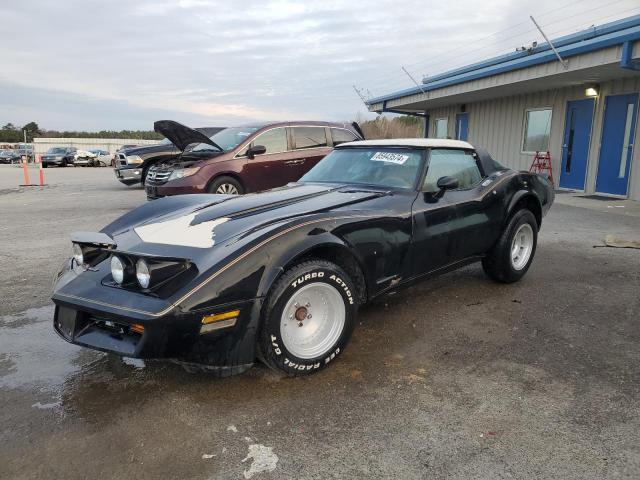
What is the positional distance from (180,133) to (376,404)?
6340 mm

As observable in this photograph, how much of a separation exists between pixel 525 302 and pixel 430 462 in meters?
2.52

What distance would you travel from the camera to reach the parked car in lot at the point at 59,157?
33094 mm

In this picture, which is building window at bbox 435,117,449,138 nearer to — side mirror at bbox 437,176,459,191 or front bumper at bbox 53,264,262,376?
side mirror at bbox 437,176,459,191

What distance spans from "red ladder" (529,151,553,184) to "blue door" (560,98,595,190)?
327 millimetres

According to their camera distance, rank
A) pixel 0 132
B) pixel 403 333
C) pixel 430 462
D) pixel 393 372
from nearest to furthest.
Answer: pixel 430 462 < pixel 393 372 < pixel 403 333 < pixel 0 132

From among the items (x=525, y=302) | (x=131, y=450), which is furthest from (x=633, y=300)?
(x=131, y=450)

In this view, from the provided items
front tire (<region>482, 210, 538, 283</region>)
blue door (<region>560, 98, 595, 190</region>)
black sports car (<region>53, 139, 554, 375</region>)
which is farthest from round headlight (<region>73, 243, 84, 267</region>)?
blue door (<region>560, 98, 595, 190</region>)

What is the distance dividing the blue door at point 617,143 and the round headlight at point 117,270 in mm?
11975

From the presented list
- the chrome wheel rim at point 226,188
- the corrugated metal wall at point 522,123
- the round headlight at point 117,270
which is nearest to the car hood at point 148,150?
the chrome wheel rim at point 226,188

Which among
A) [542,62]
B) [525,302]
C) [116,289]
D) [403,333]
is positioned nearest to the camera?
[116,289]

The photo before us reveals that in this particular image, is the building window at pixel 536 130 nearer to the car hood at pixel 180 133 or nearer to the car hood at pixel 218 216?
the car hood at pixel 180 133

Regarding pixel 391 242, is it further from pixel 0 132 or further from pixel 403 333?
pixel 0 132

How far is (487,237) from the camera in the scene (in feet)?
14.0

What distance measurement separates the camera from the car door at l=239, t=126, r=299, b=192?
8.40 meters
